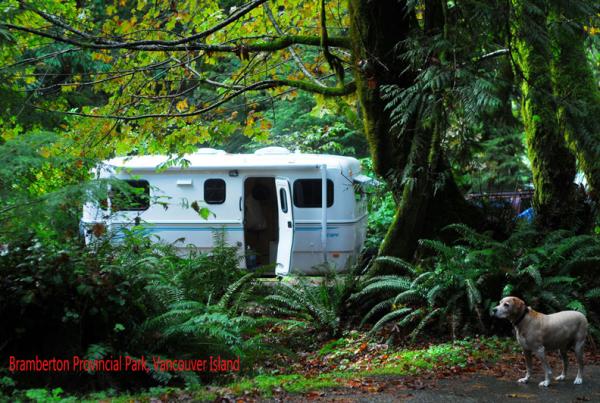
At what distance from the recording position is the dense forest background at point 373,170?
6.74m

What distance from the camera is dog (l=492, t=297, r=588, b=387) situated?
6.52 m

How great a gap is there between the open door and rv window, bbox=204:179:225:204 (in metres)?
1.29

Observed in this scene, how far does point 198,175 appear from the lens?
15758 mm

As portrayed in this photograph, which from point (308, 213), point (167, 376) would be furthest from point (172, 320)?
point (308, 213)

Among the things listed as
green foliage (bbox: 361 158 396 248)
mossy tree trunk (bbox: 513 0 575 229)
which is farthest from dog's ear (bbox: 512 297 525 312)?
green foliage (bbox: 361 158 396 248)

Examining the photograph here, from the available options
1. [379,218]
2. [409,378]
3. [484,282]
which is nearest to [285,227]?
[379,218]

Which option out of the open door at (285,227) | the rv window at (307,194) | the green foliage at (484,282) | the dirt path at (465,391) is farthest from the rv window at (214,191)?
the dirt path at (465,391)

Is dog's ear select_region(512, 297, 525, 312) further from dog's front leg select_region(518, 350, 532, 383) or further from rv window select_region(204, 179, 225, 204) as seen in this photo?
rv window select_region(204, 179, 225, 204)

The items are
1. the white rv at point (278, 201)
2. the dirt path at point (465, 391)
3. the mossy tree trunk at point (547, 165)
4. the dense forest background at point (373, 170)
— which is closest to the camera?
the dirt path at point (465, 391)

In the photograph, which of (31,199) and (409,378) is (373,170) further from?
(31,199)

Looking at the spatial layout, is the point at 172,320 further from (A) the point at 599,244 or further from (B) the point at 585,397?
(A) the point at 599,244

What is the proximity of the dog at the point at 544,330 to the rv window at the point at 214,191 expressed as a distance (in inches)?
384

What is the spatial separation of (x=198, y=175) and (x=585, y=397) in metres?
11.0

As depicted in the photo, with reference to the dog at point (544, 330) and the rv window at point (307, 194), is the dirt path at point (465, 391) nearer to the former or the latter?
the dog at point (544, 330)
